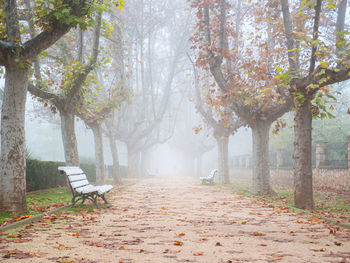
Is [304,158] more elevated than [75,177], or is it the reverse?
[304,158]

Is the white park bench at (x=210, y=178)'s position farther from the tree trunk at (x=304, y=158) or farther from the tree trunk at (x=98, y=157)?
the tree trunk at (x=304, y=158)

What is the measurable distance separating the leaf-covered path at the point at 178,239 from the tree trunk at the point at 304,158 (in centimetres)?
138

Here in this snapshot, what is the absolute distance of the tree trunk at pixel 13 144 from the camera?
748 cm

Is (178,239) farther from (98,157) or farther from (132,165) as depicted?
(132,165)

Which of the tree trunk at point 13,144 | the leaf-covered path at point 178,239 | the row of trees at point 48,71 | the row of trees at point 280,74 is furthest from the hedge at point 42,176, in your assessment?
the row of trees at point 280,74

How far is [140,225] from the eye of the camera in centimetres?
679

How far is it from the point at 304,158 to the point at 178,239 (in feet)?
17.6

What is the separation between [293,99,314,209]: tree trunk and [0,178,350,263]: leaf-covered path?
1.38 metres

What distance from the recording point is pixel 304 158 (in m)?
9.41

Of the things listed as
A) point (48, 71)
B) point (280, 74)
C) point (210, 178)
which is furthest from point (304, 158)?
point (210, 178)

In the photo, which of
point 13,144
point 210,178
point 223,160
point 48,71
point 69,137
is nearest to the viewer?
point 13,144

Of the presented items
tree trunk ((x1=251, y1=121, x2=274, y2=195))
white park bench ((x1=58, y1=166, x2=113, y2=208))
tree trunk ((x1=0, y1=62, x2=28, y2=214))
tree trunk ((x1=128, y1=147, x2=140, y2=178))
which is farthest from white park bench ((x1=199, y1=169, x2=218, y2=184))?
tree trunk ((x1=0, y1=62, x2=28, y2=214))

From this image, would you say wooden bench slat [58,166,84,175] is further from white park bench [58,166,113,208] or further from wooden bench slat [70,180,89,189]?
wooden bench slat [70,180,89,189]

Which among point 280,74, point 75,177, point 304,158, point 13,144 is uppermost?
point 280,74
